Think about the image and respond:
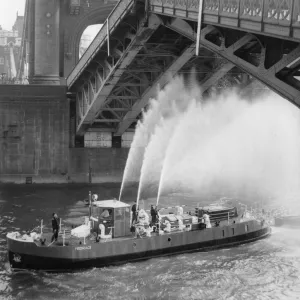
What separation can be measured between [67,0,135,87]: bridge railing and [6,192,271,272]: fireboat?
9.66 m

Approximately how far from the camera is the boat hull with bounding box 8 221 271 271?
24703 mm

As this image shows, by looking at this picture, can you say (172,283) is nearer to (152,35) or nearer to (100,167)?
(152,35)

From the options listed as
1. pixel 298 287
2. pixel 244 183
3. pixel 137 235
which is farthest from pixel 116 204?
pixel 244 183

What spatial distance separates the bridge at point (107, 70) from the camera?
2169 centimetres

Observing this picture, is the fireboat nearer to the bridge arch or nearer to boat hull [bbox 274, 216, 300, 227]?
boat hull [bbox 274, 216, 300, 227]

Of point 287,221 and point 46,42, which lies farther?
point 46,42

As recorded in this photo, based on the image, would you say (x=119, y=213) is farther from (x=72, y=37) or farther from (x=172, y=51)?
(x=72, y=37)

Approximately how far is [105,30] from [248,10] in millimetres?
15689

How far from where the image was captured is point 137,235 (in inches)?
1051

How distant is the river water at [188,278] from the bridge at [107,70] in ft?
27.0

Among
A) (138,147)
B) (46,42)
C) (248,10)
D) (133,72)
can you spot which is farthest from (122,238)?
(46,42)

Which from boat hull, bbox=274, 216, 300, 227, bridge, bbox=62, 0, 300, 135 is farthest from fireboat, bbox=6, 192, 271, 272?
bridge, bbox=62, 0, 300, 135

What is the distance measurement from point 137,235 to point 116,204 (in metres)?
1.62

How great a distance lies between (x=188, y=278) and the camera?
2398cm
